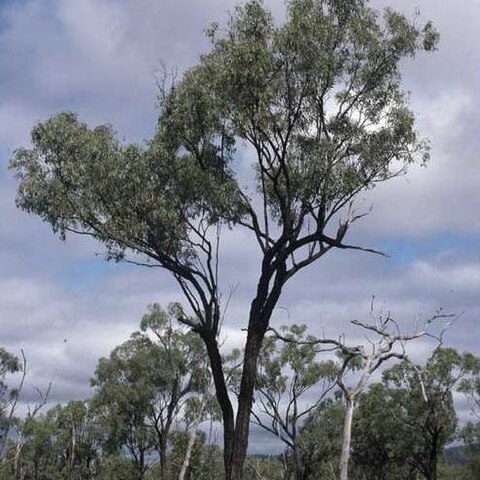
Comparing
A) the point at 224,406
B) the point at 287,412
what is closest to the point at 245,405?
the point at 224,406

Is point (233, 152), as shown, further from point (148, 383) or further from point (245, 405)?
point (148, 383)

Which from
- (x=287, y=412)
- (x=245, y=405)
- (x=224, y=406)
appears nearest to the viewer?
(x=245, y=405)

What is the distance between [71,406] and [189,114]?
161 feet

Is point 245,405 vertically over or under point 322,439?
under

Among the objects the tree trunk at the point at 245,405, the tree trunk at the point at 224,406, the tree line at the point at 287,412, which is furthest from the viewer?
the tree line at the point at 287,412

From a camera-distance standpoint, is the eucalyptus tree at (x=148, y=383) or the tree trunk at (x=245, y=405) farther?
the eucalyptus tree at (x=148, y=383)

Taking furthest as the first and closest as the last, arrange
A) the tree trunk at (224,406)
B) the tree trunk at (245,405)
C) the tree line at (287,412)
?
1. the tree line at (287,412)
2. the tree trunk at (224,406)
3. the tree trunk at (245,405)

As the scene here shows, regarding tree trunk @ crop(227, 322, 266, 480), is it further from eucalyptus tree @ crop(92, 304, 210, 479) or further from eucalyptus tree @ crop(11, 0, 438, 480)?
eucalyptus tree @ crop(92, 304, 210, 479)

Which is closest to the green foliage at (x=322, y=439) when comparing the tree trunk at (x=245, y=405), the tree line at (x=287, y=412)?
the tree line at (x=287, y=412)

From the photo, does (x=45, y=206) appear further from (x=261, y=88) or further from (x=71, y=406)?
(x=71, y=406)

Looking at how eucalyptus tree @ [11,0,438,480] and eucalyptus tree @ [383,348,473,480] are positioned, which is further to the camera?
eucalyptus tree @ [383,348,473,480]

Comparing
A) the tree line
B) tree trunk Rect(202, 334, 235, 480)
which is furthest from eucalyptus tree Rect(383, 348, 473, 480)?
tree trunk Rect(202, 334, 235, 480)

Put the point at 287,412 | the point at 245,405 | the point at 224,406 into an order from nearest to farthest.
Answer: the point at 245,405 → the point at 224,406 → the point at 287,412

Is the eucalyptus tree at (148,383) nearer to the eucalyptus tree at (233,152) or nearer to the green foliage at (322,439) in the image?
the green foliage at (322,439)
